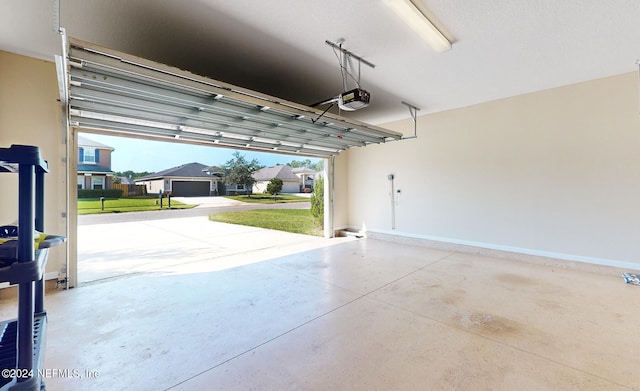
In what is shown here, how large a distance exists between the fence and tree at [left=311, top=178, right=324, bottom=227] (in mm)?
5021

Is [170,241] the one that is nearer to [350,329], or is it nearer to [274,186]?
[350,329]

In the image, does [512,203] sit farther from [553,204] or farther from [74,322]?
[74,322]

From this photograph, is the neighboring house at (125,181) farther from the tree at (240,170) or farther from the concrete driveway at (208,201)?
the tree at (240,170)

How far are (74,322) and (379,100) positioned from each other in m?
5.09

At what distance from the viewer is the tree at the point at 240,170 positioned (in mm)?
9459

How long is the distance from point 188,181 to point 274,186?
161 inches

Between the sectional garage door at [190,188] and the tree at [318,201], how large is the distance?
13.8ft

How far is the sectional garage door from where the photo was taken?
9.07 m

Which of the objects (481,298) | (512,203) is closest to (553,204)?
(512,203)

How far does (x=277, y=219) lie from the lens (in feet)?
33.7

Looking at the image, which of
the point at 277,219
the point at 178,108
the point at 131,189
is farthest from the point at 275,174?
the point at 178,108

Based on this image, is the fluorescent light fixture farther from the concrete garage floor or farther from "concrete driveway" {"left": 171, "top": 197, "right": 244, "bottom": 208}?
"concrete driveway" {"left": 171, "top": 197, "right": 244, "bottom": 208}

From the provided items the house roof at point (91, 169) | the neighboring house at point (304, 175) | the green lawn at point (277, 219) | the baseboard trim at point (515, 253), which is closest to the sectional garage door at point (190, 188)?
the green lawn at point (277, 219)

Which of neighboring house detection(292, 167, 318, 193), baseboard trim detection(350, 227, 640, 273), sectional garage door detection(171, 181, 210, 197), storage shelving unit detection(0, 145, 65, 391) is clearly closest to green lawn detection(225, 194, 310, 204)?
neighboring house detection(292, 167, 318, 193)
